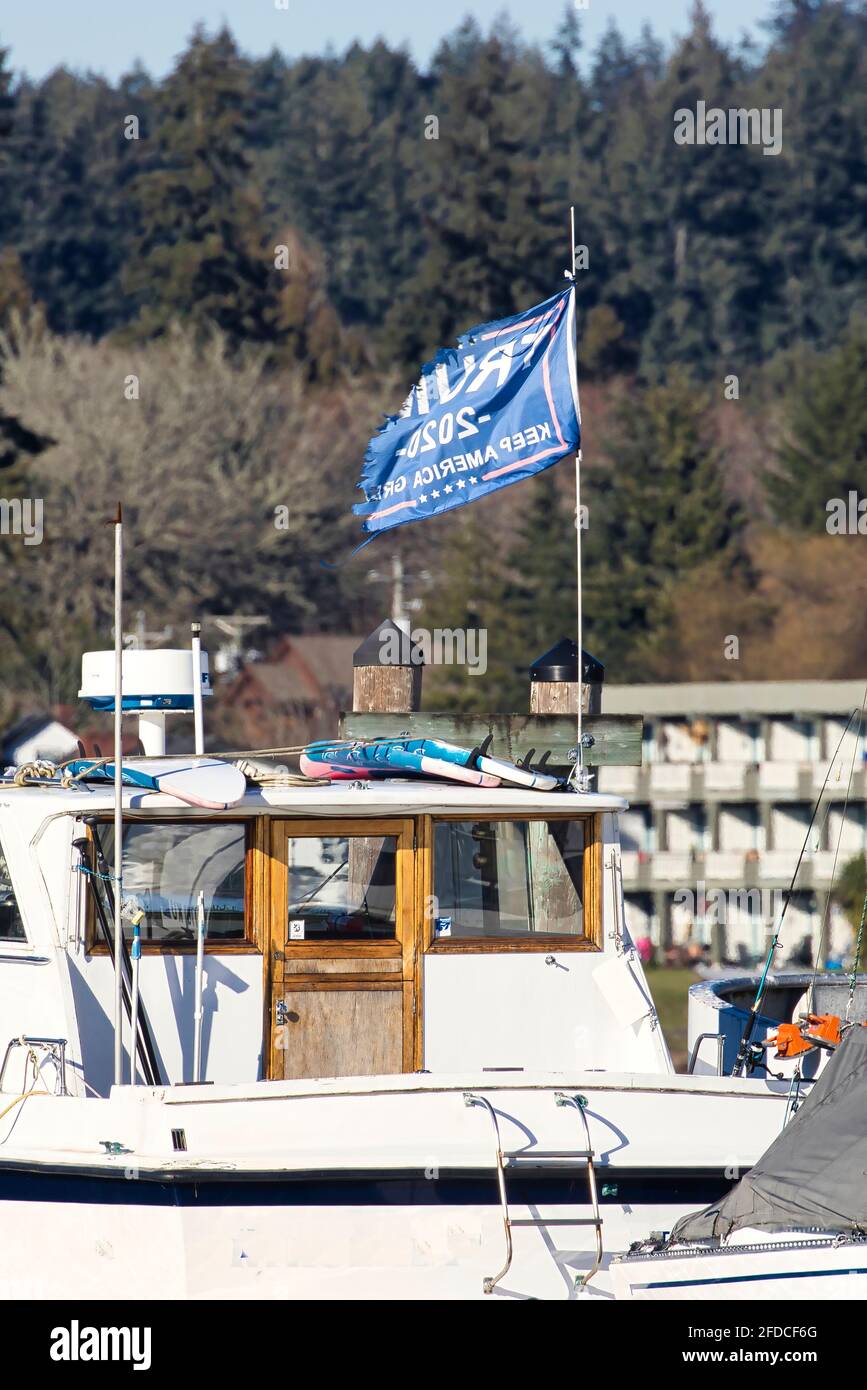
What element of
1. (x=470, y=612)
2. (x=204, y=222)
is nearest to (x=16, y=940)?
(x=470, y=612)

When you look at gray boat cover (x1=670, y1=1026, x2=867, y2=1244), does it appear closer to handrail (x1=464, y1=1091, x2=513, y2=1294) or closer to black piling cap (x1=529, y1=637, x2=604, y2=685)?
handrail (x1=464, y1=1091, x2=513, y2=1294)

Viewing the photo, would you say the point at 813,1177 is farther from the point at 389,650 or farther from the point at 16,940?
the point at 389,650

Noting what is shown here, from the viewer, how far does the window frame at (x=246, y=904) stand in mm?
11156

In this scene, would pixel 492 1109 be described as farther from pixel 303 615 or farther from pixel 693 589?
pixel 303 615

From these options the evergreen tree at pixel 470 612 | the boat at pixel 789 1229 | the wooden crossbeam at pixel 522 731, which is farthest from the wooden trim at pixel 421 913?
the evergreen tree at pixel 470 612

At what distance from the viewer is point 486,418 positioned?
42.8ft

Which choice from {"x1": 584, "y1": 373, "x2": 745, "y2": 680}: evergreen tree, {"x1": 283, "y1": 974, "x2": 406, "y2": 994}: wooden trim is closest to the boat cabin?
{"x1": 283, "y1": 974, "x2": 406, "y2": 994}: wooden trim

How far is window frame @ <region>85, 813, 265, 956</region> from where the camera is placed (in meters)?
11.2

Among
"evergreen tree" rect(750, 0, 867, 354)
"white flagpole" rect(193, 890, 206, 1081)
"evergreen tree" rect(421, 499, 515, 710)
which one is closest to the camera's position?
"white flagpole" rect(193, 890, 206, 1081)

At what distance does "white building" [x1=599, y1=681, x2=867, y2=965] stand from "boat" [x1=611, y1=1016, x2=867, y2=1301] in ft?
117

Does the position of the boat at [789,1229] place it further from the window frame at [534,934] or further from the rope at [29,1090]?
the rope at [29,1090]

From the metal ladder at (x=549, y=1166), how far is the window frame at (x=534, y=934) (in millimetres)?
1432

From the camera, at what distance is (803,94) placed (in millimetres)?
108188

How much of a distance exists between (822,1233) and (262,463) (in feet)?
199
